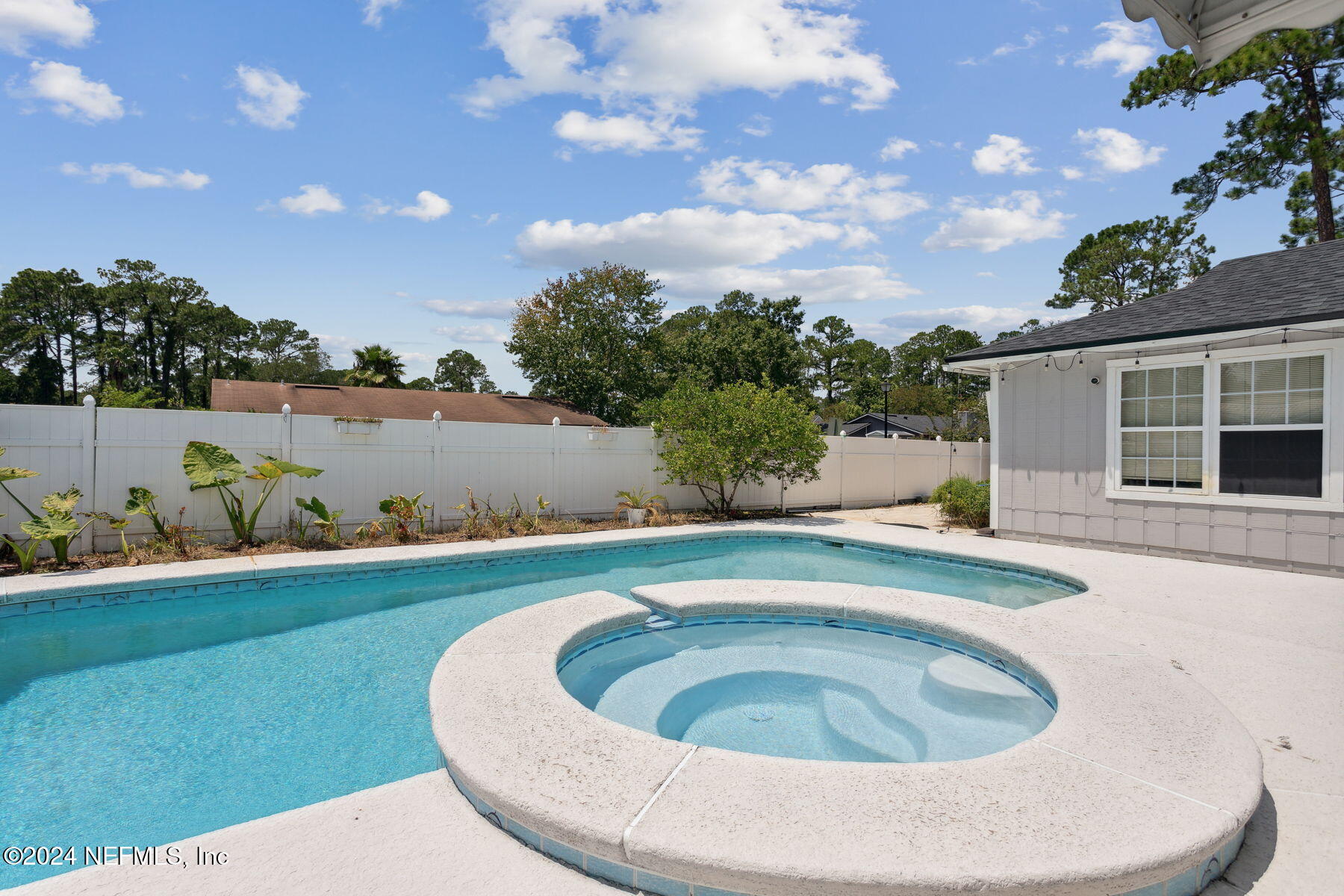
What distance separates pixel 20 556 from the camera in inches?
281

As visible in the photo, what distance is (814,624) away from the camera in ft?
18.1

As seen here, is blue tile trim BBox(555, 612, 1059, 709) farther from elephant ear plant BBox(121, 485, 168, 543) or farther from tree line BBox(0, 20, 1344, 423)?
tree line BBox(0, 20, 1344, 423)

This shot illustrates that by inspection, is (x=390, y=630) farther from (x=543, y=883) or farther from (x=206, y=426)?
(x=206, y=426)

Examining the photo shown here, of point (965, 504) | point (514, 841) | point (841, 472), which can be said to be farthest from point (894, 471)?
point (514, 841)

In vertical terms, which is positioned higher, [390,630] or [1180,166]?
[1180,166]

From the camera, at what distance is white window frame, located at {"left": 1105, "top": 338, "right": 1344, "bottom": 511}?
712 centimetres

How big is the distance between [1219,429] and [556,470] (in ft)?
31.8

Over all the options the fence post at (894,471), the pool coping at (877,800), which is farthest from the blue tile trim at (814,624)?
the fence post at (894,471)

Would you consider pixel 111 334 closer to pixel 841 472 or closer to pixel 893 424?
pixel 841 472

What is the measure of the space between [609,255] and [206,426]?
18586 mm

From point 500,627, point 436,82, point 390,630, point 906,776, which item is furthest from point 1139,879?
point 436,82

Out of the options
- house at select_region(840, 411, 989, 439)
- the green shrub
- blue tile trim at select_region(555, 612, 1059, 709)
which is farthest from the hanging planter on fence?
house at select_region(840, 411, 989, 439)

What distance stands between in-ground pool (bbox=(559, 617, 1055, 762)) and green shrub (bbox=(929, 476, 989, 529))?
7273 mm

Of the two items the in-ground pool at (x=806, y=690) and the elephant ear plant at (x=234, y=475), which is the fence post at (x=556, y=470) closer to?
the elephant ear plant at (x=234, y=475)
